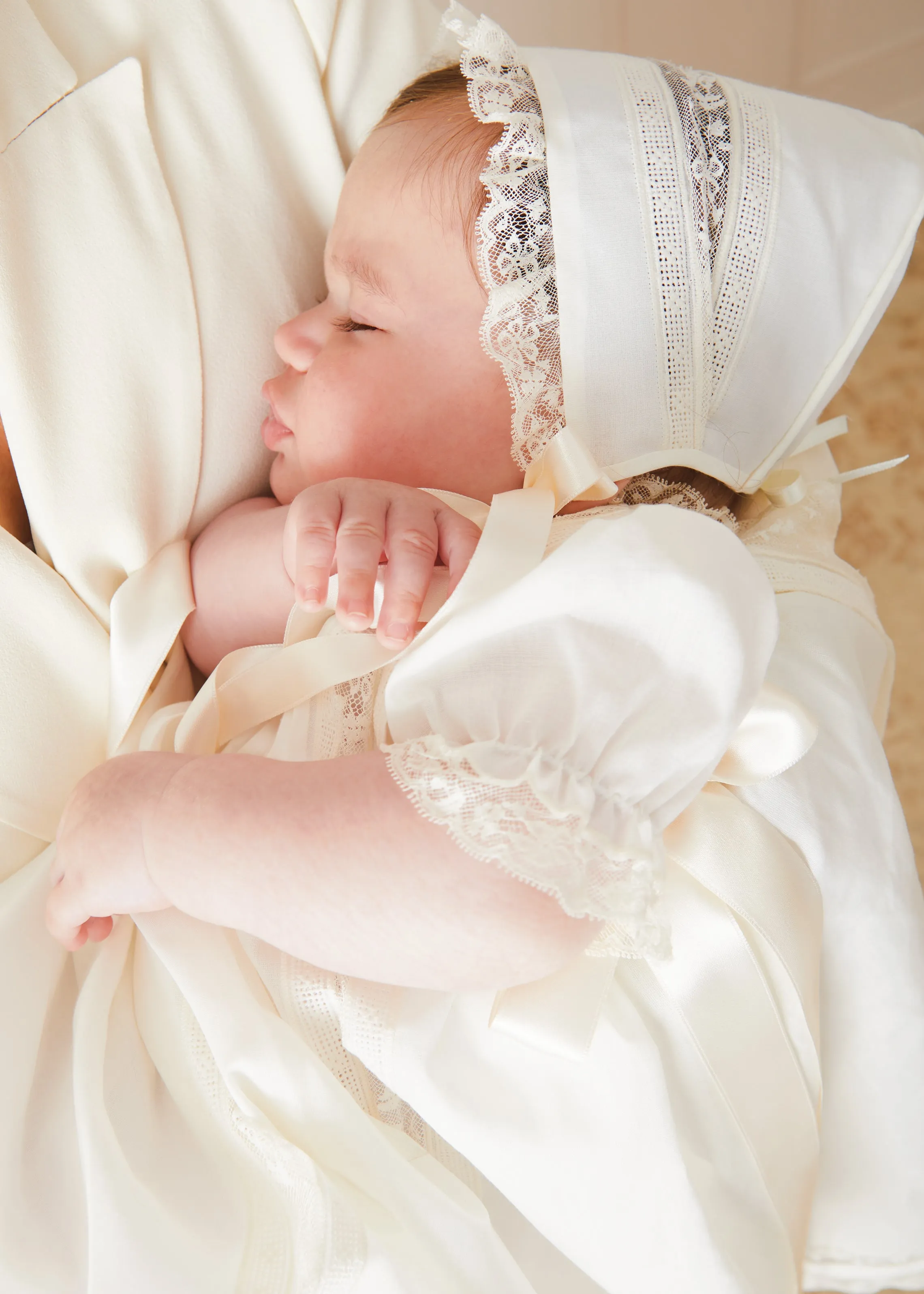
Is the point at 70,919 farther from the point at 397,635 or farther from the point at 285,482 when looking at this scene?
the point at 285,482

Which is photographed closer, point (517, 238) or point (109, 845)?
point (109, 845)

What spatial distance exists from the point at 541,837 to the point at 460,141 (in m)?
0.59

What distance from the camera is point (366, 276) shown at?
877 mm

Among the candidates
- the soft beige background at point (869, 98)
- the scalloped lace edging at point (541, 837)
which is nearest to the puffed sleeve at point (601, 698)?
the scalloped lace edging at point (541, 837)

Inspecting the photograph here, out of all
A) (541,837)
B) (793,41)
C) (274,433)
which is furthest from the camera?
(793,41)

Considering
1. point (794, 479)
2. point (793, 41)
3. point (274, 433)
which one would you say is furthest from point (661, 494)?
point (793, 41)

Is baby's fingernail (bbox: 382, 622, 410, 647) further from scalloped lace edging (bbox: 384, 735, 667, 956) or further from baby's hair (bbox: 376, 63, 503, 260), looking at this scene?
baby's hair (bbox: 376, 63, 503, 260)

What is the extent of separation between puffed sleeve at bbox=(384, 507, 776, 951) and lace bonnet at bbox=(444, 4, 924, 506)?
17cm

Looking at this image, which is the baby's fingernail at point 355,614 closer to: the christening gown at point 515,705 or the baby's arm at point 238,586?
the christening gown at point 515,705

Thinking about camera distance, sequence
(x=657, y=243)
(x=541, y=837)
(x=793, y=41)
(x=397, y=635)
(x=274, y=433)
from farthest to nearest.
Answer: (x=793, y=41) < (x=274, y=433) < (x=657, y=243) < (x=397, y=635) < (x=541, y=837)

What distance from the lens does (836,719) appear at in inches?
31.7

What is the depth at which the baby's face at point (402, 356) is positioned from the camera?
851 mm

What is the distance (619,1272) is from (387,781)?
1.27ft

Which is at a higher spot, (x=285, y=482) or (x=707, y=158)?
(x=707, y=158)
